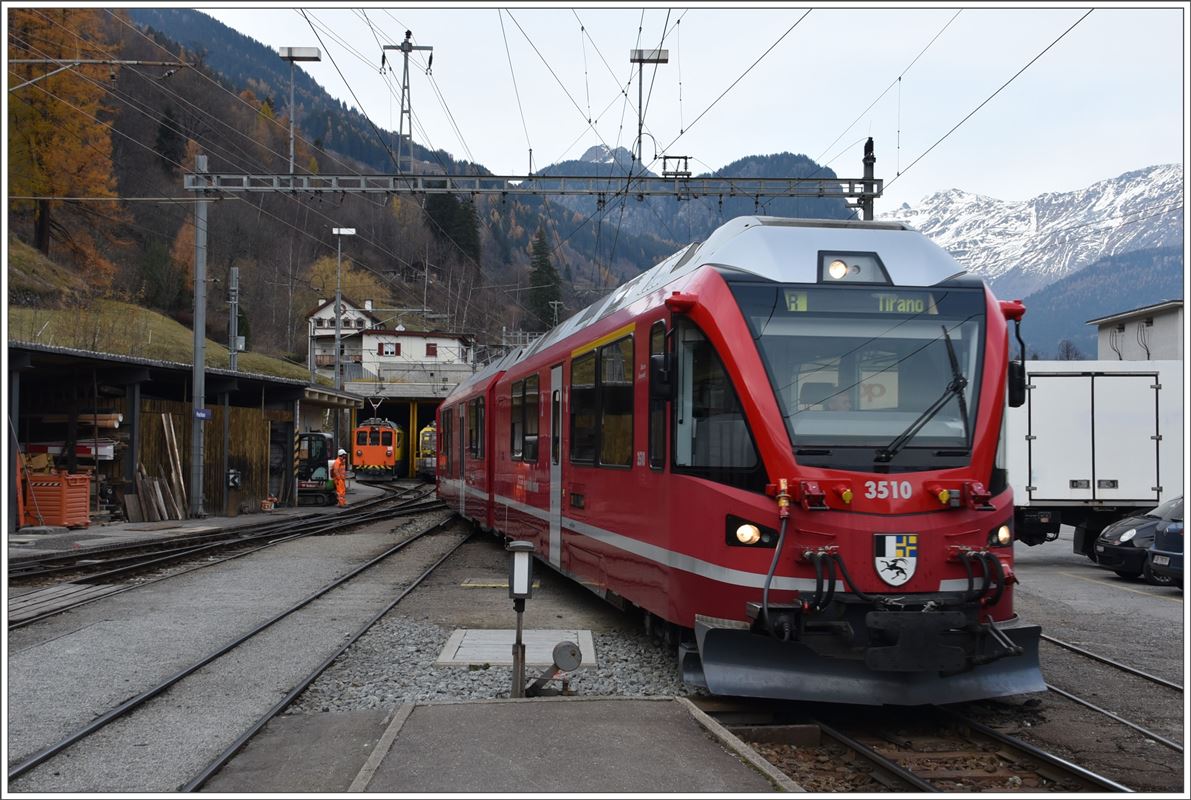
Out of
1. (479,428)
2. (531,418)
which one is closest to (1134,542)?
(531,418)

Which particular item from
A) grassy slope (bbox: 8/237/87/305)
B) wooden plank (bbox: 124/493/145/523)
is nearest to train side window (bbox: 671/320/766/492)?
wooden plank (bbox: 124/493/145/523)

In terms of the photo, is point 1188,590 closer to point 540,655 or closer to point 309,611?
point 540,655

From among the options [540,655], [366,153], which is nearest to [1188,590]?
[540,655]

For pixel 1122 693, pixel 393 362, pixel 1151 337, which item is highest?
pixel 393 362

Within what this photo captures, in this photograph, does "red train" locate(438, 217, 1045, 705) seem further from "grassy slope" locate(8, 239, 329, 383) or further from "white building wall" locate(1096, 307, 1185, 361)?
"grassy slope" locate(8, 239, 329, 383)

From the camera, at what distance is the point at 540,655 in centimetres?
965

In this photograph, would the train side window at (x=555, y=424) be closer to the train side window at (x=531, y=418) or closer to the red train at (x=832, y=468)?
the train side window at (x=531, y=418)

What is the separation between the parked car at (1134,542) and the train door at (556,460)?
27.5ft

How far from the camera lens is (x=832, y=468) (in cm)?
741

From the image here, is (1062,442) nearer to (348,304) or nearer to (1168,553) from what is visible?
(1168,553)

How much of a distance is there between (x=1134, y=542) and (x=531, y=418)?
8.81 metres

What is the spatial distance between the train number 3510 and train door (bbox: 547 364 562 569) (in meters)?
5.51

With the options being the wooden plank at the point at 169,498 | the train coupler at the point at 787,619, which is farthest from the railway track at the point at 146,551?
the train coupler at the point at 787,619

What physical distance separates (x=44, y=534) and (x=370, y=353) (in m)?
67.4
